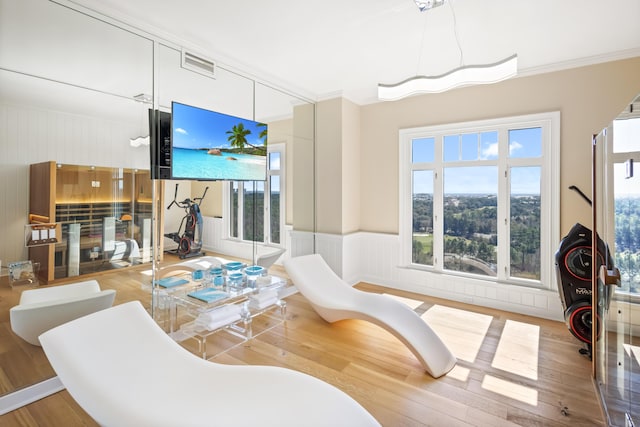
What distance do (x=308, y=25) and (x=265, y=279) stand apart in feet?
8.78

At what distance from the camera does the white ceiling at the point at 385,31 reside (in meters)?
2.54

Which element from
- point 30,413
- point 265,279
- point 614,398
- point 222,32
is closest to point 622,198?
point 614,398

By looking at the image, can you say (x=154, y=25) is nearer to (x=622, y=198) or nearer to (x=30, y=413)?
(x=30, y=413)

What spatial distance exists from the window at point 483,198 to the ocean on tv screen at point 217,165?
221 cm

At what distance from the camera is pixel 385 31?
293 centimetres

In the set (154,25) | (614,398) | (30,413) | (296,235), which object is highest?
(154,25)


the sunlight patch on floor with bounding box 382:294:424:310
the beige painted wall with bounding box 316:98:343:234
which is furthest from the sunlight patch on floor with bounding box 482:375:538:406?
the beige painted wall with bounding box 316:98:343:234

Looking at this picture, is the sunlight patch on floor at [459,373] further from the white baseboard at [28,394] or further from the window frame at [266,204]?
the white baseboard at [28,394]

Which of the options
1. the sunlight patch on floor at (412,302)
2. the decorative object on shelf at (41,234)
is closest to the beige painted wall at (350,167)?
the sunlight patch on floor at (412,302)

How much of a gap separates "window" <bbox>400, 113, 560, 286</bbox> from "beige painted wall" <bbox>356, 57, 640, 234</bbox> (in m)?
0.12

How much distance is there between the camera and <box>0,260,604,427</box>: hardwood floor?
206 cm

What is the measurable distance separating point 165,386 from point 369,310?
6.09ft

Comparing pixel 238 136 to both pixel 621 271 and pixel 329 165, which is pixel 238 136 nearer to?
pixel 329 165

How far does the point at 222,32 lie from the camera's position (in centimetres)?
297
